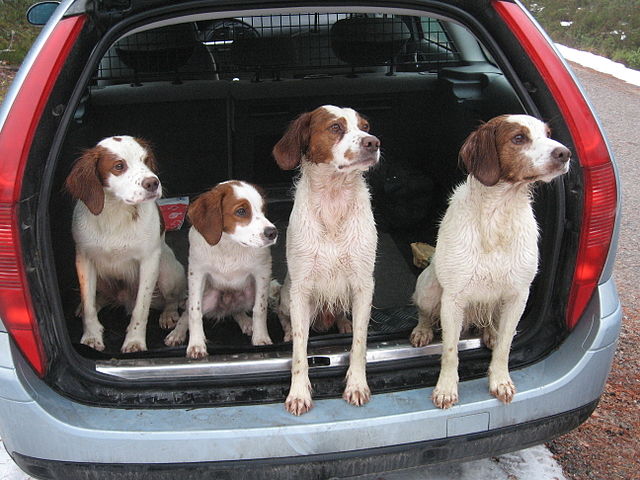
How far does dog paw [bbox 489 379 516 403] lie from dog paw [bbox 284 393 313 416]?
24.7 inches

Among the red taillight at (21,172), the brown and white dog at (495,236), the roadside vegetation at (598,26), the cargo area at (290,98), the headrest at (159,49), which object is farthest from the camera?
the roadside vegetation at (598,26)

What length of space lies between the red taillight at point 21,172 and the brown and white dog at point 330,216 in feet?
2.91

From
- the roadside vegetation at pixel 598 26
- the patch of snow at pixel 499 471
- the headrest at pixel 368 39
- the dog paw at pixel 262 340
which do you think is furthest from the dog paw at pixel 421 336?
the roadside vegetation at pixel 598 26

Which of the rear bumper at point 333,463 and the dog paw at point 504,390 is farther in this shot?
the dog paw at point 504,390

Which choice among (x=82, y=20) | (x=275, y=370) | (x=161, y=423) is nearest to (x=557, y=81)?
(x=275, y=370)

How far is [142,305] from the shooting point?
2975mm

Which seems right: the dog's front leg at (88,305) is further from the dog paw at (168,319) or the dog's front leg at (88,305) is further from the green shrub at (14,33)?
the green shrub at (14,33)

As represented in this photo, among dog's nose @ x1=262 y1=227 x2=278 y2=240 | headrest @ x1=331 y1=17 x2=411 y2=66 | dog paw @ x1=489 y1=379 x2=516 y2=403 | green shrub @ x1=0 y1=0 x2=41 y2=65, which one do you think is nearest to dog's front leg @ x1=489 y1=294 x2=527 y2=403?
dog paw @ x1=489 y1=379 x2=516 y2=403

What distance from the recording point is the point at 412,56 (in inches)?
172

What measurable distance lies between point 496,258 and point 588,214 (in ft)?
1.15

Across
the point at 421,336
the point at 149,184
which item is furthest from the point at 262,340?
the point at 149,184

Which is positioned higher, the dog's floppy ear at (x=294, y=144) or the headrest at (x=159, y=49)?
the headrest at (x=159, y=49)

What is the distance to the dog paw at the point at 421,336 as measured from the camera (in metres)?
2.61

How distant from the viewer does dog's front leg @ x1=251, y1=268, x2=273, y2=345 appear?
9.77 feet
